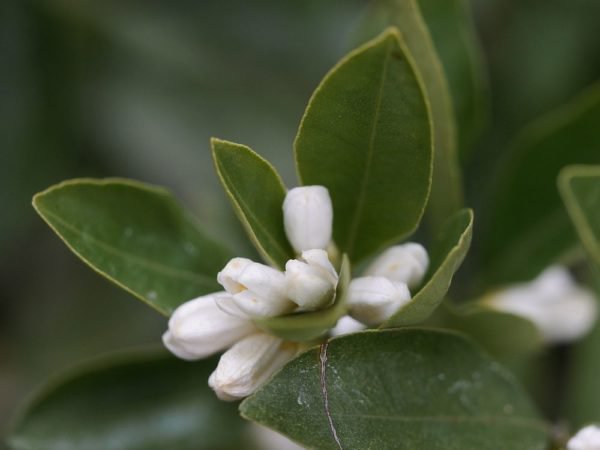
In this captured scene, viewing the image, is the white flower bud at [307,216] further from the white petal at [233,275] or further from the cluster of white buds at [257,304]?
the white petal at [233,275]

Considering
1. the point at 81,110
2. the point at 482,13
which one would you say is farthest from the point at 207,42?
the point at 482,13

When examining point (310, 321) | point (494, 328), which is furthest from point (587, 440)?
point (310, 321)

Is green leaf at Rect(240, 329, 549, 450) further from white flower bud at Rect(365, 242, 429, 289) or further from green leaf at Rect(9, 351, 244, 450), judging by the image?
green leaf at Rect(9, 351, 244, 450)

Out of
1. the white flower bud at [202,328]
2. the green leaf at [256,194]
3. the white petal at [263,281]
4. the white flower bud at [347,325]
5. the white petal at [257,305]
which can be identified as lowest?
the white flower bud at [347,325]

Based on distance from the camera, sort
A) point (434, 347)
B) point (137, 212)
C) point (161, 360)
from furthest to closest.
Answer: point (161, 360)
point (137, 212)
point (434, 347)

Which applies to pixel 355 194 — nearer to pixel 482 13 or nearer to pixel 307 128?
pixel 307 128

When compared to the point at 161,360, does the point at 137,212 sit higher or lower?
higher

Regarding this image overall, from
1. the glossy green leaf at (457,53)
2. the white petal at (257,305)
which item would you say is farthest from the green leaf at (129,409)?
the glossy green leaf at (457,53)
